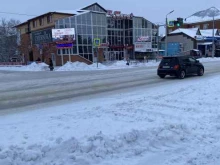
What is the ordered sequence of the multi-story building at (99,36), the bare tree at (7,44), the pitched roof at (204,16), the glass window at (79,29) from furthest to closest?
the pitched roof at (204,16), the bare tree at (7,44), the glass window at (79,29), the multi-story building at (99,36)

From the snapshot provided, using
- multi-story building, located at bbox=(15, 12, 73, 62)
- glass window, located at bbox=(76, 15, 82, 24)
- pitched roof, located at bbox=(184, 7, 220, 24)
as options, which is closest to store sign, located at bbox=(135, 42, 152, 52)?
glass window, located at bbox=(76, 15, 82, 24)

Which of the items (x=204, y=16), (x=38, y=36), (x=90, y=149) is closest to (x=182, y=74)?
(x=90, y=149)

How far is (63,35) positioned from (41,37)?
12.7 m

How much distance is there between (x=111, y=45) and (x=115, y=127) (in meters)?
54.0

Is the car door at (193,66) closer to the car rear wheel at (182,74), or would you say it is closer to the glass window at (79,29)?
the car rear wheel at (182,74)

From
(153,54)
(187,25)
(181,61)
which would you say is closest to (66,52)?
(153,54)

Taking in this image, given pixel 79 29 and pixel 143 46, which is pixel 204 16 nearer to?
pixel 143 46

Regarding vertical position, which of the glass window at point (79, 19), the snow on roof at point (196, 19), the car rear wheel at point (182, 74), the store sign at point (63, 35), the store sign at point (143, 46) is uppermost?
the snow on roof at point (196, 19)

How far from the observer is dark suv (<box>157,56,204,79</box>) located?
58.0ft

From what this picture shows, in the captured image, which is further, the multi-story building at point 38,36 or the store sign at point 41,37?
the store sign at point 41,37

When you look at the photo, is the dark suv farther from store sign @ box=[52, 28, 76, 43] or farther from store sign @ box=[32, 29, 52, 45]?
A: store sign @ box=[32, 29, 52, 45]

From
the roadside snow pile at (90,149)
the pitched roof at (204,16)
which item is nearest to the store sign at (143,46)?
the roadside snow pile at (90,149)

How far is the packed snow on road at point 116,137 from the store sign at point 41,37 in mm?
46001

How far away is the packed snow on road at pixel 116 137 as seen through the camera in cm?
456
